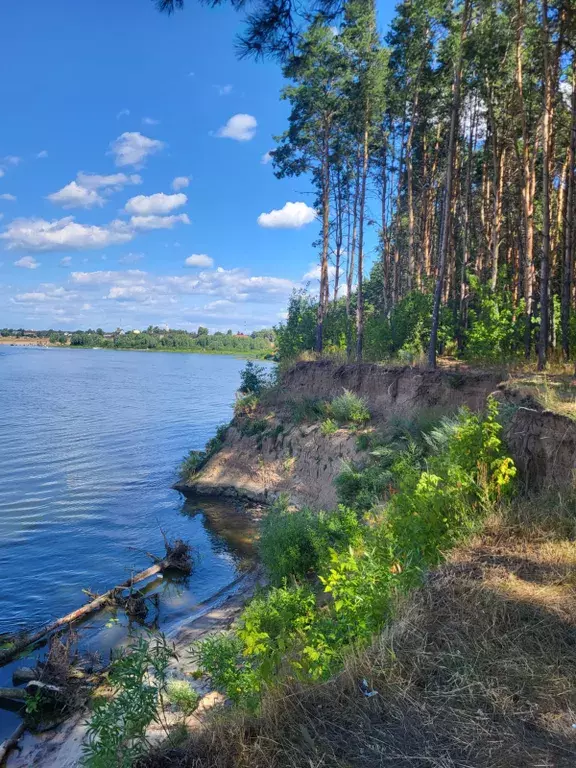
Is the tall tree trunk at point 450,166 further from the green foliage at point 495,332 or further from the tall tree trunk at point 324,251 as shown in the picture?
the tall tree trunk at point 324,251

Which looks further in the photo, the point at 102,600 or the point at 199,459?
the point at 199,459

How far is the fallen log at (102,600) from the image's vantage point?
10.1m

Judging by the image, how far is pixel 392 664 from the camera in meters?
3.89

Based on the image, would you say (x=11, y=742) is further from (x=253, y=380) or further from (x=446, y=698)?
(x=253, y=380)

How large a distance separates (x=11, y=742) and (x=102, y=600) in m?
4.13

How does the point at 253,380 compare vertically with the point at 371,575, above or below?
above

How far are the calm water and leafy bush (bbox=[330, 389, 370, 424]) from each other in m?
5.57

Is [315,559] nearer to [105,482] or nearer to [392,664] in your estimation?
[392,664]

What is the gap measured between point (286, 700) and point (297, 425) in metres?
17.3

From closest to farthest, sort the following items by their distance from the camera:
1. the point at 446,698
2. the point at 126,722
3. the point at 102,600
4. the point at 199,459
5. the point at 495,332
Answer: the point at 446,698
the point at 126,722
the point at 102,600
the point at 495,332
the point at 199,459

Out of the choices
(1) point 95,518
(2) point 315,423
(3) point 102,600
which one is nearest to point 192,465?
(1) point 95,518

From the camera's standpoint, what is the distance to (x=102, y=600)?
1185 centimetres

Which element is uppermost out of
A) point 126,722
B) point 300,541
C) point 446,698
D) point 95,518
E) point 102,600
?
point 446,698

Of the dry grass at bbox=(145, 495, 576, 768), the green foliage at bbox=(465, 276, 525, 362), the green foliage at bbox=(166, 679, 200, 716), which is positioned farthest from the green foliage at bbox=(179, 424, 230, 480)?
the dry grass at bbox=(145, 495, 576, 768)
